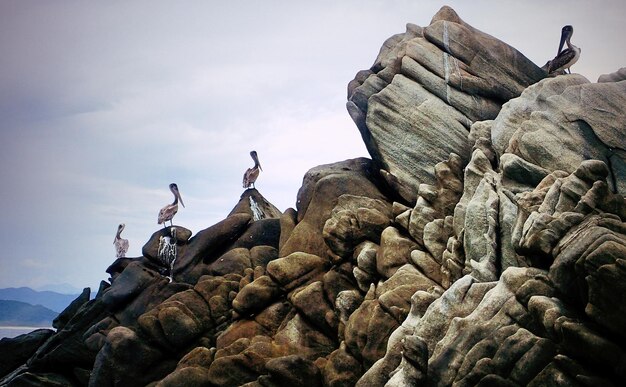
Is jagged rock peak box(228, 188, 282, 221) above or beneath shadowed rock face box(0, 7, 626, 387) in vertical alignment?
above

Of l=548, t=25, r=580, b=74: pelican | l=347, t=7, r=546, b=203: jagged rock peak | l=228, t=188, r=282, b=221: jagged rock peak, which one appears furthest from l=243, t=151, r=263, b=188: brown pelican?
l=548, t=25, r=580, b=74: pelican

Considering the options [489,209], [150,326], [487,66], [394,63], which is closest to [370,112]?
[394,63]

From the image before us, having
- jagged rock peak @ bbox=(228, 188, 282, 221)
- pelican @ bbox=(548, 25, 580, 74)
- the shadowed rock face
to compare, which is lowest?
the shadowed rock face

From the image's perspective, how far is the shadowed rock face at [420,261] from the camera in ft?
66.2

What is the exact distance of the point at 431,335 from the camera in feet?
79.3

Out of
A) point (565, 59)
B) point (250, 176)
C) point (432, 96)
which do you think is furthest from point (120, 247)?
point (565, 59)

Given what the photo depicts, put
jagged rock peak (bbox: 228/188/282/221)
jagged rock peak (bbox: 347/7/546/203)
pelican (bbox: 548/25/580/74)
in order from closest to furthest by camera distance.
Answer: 1. jagged rock peak (bbox: 347/7/546/203)
2. pelican (bbox: 548/25/580/74)
3. jagged rock peak (bbox: 228/188/282/221)

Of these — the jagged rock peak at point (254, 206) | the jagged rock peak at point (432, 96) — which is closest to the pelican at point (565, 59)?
the jagged rock peak at point (432, 96)

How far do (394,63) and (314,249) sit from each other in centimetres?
1329

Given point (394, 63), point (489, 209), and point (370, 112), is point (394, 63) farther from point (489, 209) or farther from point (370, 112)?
point (489, 209)

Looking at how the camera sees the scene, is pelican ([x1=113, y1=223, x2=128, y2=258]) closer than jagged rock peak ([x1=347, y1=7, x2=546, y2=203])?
No

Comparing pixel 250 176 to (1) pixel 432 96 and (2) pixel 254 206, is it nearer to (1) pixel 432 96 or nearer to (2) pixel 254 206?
(2) pixel 254 206

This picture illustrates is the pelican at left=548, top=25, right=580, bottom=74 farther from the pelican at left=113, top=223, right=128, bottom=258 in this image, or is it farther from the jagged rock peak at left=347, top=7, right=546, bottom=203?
the pelican at left=113, top=223, right=128, bottom=258

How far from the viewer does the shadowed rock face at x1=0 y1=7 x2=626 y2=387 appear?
66.2ft
